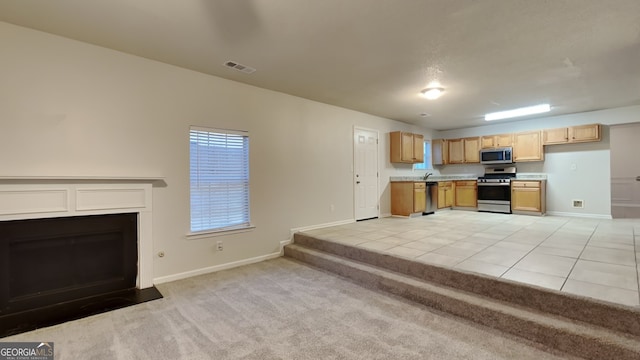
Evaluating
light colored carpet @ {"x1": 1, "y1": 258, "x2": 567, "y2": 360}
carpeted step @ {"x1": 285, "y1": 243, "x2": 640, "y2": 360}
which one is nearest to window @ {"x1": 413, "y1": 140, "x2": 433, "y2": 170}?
carpeted step @ {"x1": 285, "y1": 243, "x2": 640, "y2": 360}

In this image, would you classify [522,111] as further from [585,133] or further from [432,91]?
[432,91]

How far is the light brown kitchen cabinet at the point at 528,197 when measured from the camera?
21.1ft

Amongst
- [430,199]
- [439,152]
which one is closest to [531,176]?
[439,152]

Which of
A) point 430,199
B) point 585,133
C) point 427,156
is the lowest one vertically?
point 430,199

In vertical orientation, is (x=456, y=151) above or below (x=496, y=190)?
above

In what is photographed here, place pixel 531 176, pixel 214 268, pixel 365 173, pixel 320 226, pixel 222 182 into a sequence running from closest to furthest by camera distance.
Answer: pixel 214 268
pixel 222 182
pixel 320 226
pixel 365 173
pixel 531 176

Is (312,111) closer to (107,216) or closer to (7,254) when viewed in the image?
(107,216)

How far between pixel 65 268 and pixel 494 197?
808cm

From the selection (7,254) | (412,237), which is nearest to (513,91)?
(412,237)

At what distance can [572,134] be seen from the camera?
6.13 meters

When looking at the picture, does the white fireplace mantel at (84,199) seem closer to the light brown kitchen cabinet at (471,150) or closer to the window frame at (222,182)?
the window frame at (222,182)

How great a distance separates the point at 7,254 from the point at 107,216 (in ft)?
2.57

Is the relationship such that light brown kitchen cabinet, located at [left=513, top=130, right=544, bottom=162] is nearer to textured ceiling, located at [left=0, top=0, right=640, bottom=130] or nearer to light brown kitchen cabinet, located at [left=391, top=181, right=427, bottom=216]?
textured ceiling, located at [left=0, top=0, right=640, bottom=130]

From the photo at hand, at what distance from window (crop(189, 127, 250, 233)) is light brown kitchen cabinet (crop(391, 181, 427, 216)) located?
12.1ft
